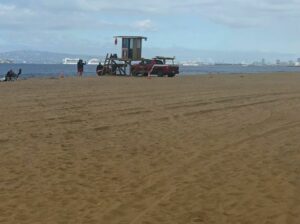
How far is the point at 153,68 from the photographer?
4616 cm

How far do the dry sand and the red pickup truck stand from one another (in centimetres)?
3101

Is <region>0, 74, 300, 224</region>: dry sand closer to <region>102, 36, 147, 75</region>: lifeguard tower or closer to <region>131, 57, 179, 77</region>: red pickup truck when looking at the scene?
<region>131, 57, 179, 77</region>: red pickup truck

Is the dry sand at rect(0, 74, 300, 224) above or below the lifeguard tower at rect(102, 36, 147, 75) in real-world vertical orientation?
below

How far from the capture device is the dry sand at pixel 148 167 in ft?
19.4

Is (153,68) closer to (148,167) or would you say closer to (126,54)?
(126,54)

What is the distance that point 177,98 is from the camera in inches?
802

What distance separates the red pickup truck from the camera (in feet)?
151

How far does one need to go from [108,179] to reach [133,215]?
1.64 meters

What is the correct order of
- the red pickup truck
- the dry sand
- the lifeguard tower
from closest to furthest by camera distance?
1. the dry sand
2. the red pickup truck
3. the lifeguard tower

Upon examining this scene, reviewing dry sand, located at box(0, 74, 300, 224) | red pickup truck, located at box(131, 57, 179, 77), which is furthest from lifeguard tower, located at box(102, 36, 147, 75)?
dry sand, located at box(0, 74, 300, 224)

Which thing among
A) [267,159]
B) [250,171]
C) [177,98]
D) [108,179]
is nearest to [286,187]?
[250,171]

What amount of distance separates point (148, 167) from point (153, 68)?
3827 centimetres

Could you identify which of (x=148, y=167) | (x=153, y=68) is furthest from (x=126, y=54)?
(x=148, y=167)

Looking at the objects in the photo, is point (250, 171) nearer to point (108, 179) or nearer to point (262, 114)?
point (108, 179)
